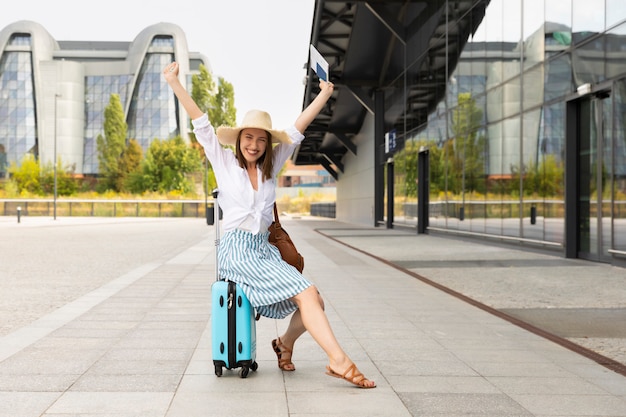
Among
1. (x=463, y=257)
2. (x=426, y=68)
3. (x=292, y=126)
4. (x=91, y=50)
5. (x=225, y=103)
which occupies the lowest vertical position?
(x=463, y=257)

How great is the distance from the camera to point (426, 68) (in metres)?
25.8


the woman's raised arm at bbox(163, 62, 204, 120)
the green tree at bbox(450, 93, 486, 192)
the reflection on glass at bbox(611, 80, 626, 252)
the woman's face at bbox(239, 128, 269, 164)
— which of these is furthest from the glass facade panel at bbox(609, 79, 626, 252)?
the woman's raised arm at bbox(163, 62, 204, 120)

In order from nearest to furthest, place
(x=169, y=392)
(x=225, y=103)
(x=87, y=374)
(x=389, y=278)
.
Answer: (x=169, y=392), (x=87, y=374), (x=389, y=278), (x=225, y=103)

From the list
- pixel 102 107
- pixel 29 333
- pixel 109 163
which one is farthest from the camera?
pixel 102 107

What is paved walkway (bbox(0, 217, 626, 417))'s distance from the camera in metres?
3.96

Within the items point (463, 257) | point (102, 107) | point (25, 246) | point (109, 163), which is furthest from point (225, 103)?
point (463, 257)

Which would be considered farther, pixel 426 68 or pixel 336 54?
pixel 336 54

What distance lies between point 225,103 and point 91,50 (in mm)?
44179

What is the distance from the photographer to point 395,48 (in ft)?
101

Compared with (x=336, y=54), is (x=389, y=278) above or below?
below

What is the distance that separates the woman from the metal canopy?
17199 millimetres

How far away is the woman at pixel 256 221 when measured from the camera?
14.1 feet

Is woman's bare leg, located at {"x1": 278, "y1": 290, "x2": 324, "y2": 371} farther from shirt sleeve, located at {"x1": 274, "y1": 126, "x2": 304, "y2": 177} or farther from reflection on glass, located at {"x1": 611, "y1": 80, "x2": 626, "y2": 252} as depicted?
reflection on glass, located at {"x1": 611, "y1": 80, "x2": 626, "y2": 252}

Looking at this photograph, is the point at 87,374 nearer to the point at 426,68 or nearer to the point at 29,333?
the point at 29,333
